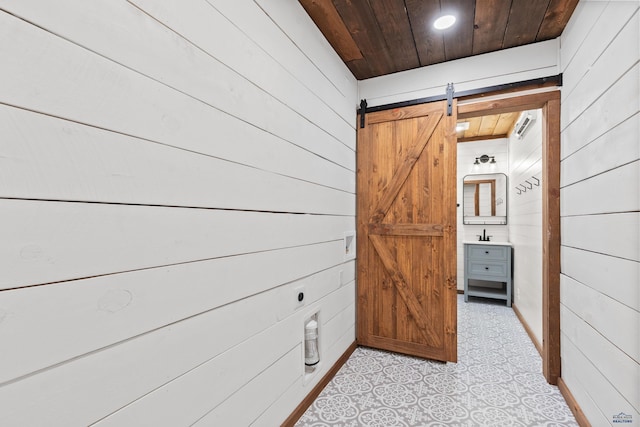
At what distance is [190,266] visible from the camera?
104cm

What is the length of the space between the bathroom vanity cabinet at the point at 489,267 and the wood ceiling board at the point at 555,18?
273cm

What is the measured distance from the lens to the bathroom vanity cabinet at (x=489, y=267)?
400 centimetres

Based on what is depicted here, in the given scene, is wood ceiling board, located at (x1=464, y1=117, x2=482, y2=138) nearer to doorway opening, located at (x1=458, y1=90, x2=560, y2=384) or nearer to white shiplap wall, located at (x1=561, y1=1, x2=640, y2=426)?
doorway opening, located at (x1=458, y1=90, x2=560, y2=384)

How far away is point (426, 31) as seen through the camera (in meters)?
2.08

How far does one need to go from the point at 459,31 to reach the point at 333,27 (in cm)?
90

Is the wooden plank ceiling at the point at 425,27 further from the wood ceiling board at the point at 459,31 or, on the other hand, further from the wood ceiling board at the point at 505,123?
the wood ceiling board at the point at 505,123

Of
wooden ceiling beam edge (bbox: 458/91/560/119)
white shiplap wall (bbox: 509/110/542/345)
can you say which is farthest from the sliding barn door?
white shiplap wall (bbox: 509/110/542/345)

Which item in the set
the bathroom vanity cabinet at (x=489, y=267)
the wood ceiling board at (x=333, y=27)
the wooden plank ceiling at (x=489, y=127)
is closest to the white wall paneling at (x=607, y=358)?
the bathroom vanity cabinet at (x=489, y=267)

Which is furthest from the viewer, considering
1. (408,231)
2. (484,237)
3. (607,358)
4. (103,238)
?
(484,237)

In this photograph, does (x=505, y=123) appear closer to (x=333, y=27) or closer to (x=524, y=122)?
(x=524, y=122)

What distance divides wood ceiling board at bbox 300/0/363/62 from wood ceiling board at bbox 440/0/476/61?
2.11 feet

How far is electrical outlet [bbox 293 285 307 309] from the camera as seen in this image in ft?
5.57

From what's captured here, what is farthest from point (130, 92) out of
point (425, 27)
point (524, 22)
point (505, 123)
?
point (505, 123)

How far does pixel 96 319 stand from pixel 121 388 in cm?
22
